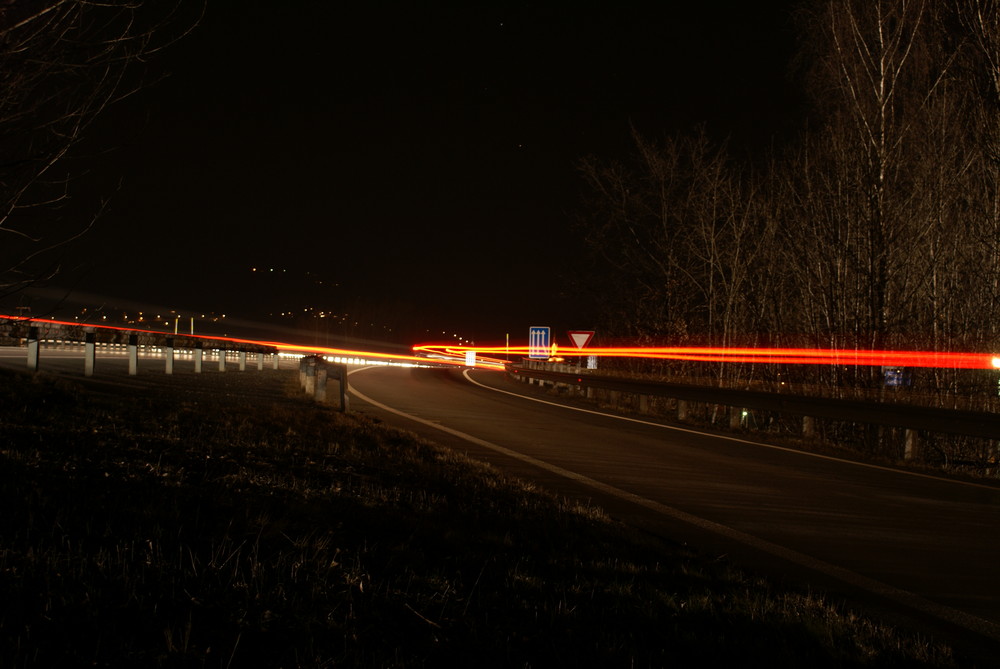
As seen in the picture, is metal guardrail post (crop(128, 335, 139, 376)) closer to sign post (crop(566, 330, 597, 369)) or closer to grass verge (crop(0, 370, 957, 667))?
grass verge (crop(0, 370, 957, 667))


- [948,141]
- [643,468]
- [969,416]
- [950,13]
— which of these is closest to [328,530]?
[643,468]

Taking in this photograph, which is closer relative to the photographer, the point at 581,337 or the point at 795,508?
the point at 795,508

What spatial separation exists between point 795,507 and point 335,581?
20.5 ft

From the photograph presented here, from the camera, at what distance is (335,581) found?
3.94 m

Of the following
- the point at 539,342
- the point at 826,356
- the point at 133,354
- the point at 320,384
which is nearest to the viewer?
the point at 320,384

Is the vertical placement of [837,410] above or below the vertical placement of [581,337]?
→ below

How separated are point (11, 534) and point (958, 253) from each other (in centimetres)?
2017

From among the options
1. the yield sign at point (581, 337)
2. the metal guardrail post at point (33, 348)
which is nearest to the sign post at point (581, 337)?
the yield sign at point (581, 337)

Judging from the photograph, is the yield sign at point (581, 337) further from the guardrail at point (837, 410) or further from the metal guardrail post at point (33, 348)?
the metal guardrail post at point (33, 348)

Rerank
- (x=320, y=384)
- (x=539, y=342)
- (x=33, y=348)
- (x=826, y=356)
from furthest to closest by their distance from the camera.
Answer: (x=539, y=342), (x=826, y=356), (x=33, y=348), (x=320, y=384)

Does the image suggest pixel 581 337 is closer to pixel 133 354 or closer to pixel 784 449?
pixel 133 354

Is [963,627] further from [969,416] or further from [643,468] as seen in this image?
[969,416]

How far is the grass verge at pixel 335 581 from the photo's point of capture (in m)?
3.23

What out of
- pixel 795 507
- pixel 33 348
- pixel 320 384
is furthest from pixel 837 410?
pixel 33 348
